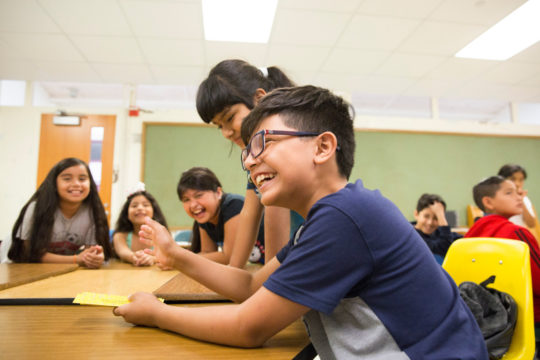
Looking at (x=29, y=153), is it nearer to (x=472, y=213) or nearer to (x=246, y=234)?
(x=246, y=234)

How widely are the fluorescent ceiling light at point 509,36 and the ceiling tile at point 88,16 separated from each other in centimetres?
356

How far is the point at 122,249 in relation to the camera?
205 centimetres

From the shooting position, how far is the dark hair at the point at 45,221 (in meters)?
1.80

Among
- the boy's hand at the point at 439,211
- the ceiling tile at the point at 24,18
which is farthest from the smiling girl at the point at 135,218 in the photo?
the boy's hand at the point at 439,211

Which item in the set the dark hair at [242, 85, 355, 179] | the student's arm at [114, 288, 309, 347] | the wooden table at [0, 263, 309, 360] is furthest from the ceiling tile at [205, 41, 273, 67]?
the student's arm at [114, 288, 309, 347]

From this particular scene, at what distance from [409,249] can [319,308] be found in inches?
7.8

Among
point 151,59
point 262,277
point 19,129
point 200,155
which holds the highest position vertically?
point 151,59

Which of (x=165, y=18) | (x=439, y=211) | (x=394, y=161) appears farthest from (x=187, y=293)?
(x=394, y=161)

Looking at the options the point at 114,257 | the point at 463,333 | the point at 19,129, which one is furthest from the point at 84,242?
the point at 19,129

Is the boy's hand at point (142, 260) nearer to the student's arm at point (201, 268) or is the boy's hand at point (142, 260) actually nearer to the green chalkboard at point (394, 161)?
the student's arm at point (201, 268)

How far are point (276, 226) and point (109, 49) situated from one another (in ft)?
11.5

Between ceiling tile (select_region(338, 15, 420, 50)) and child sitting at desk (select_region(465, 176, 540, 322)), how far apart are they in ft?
6.00

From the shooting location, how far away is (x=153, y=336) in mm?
631

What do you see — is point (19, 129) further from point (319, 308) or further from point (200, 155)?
point (319, 308)
